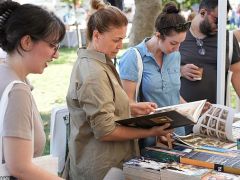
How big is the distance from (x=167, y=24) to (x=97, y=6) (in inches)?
16.8

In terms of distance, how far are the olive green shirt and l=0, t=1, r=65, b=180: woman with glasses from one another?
0.25 metres

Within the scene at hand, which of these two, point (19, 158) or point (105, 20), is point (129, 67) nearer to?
point (105, 20)

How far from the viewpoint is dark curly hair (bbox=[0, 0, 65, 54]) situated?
1170 millimetres

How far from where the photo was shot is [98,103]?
1.45m

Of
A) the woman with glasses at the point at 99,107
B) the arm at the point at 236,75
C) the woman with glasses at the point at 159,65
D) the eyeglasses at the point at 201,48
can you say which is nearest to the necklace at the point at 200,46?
the eyeglasses at the point at 201,48

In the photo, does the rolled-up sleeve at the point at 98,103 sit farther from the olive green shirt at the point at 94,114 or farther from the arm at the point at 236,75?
the arm at the point at 236,75

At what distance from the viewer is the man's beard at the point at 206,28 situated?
244cm

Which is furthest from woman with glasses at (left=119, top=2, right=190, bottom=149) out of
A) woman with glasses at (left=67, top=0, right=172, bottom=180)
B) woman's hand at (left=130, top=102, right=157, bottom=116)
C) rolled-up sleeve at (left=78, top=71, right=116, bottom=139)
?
rolled-up sleeve at (left=78, top=71, right=116, bottom=139)

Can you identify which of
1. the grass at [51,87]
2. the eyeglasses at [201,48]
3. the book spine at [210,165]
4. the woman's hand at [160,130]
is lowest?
the grass at [51,87]

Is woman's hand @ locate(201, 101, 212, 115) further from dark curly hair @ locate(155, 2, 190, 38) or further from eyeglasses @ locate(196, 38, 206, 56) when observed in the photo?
eyeglasses @ locate(196, 38, 206, 56)

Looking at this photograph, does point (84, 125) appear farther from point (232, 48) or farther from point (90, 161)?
point (232, 48)

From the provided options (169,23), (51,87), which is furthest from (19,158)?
(51,87)

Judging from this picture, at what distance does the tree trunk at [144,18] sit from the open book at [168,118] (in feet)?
4.42

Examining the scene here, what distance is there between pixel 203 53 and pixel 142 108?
0.88 m
